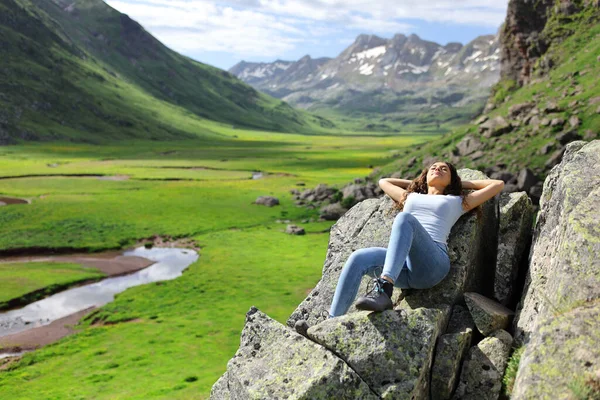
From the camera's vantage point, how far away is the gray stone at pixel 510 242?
43.3 feet

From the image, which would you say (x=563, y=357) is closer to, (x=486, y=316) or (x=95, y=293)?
(x=486, y=316)

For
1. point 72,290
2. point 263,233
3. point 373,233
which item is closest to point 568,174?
point 373,233

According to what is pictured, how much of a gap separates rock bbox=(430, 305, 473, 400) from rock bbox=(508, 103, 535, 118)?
65.4m

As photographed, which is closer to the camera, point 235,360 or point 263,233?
point 235,360

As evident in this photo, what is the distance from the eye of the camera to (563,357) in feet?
26.2

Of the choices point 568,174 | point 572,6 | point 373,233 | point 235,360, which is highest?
point 572,6

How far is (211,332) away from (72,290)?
16779 mm

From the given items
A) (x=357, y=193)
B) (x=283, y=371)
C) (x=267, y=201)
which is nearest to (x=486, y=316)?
(x=283, y=371)

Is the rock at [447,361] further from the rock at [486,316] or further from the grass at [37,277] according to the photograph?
the grass at [37,277]

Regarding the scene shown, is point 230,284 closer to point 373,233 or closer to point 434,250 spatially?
point 373,233

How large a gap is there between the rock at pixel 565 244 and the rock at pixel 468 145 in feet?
190

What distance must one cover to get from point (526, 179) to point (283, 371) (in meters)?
53.9

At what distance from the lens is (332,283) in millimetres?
14203

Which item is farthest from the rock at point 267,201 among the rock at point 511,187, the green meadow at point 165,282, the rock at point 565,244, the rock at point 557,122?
the rock at point 565,244
